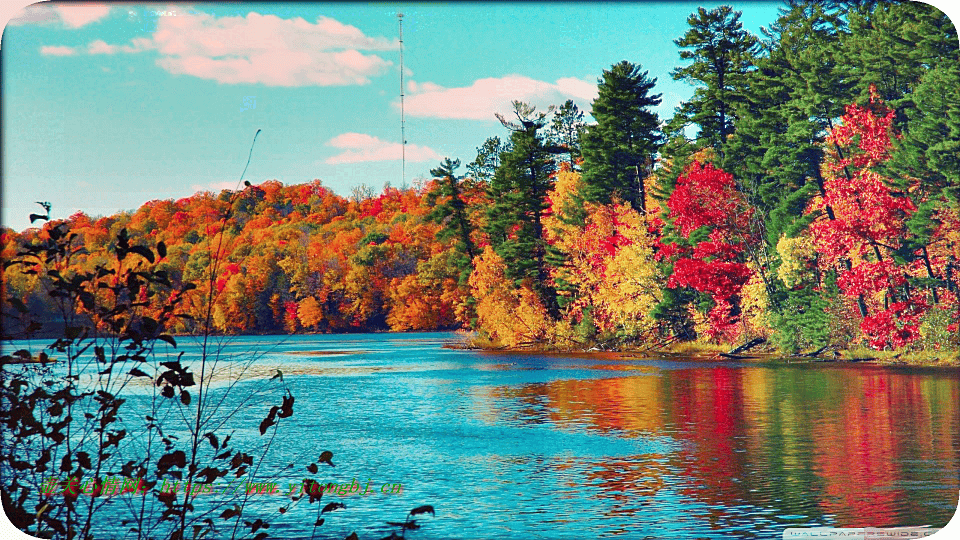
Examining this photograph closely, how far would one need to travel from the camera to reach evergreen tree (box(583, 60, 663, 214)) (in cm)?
4606

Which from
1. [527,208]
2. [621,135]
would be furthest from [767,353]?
[527,208]

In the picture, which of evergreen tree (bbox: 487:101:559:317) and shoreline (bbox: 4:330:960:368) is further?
evergreen tree (bbox: 487:101:559:317)

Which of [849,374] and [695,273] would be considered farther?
[695,273]

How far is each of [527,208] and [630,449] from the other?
3302cm

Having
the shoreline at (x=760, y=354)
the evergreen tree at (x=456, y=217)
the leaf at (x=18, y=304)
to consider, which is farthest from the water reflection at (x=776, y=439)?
the evergreen tree at (x=456, y=217)

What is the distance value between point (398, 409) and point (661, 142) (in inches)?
999

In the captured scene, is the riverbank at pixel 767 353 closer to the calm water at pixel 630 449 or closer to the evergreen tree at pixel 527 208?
the calm water at pixel 630 449

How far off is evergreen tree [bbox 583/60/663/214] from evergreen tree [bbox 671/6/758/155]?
120 inches

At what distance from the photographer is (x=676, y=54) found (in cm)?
4478

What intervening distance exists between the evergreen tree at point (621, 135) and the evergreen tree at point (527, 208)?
4.00m

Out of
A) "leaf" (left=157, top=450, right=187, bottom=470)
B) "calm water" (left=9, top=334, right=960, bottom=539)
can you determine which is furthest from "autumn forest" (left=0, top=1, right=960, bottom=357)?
"leaf" (left=157, top=450, right=187, bottom=470)

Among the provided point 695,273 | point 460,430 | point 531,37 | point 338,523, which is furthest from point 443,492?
point 531,37

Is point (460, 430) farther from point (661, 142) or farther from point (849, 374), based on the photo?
point (661, 142)

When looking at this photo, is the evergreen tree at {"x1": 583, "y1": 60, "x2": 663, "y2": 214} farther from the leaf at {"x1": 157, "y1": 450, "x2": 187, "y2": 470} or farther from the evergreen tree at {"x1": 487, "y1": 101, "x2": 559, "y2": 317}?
the leaf at {"x1": 157, "y1": 450, "x2": 187, "y2": 470}
